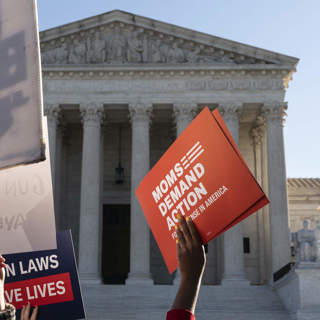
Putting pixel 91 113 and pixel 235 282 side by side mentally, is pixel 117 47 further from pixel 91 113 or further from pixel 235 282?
pixel 235 282

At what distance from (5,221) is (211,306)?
2485cm

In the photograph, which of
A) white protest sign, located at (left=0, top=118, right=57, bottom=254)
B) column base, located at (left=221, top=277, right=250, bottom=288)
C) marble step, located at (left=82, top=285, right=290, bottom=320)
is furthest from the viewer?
column base, located at (left=221, top=277, right=250, bottom=288)

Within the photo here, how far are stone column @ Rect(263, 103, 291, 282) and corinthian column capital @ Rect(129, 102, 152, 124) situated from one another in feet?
26.8

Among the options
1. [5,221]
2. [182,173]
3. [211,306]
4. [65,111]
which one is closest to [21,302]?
[5,221]

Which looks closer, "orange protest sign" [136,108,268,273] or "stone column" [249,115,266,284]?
"orange protest sign" [136,108,268,273]

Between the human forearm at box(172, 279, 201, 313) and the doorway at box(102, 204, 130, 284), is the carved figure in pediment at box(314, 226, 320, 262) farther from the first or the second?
the human forearm at box(172, 279, 201, 313)

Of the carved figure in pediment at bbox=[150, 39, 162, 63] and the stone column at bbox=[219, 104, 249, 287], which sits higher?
the carved figure in pediment at bbox=[150, 39, 162, 63]

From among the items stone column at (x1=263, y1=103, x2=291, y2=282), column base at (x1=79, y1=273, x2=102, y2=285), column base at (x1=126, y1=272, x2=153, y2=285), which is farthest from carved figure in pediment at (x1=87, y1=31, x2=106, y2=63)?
column base at (x1=126, y1=272, x2=153, y2=285)

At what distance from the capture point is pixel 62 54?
3788cm

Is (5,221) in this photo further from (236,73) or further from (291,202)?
(291,202)

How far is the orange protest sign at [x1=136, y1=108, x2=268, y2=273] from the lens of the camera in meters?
4.58

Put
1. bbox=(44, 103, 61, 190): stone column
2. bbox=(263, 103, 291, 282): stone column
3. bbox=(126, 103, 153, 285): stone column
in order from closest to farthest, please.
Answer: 1. bbox=(263, 103, 291, 282): stone column
2. bbox=(126, 103, 153, 285): stone column
3. bbox=(44, 103, 61, 190): stone column

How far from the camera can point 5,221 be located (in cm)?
554

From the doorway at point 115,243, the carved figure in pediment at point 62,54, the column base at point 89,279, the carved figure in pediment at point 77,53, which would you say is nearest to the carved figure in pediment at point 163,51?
the carved figure in pediment at point 77,53
